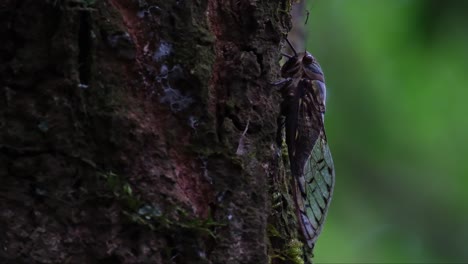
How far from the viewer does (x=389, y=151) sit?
480 cm

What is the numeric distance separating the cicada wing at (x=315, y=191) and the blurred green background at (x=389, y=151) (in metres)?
2.08

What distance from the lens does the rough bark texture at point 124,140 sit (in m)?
1.49

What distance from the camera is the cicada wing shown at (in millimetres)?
2071

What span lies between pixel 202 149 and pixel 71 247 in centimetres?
37

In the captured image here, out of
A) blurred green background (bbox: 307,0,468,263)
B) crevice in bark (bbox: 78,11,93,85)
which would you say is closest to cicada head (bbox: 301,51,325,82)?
crevice in bark (bbox: 78,11,93,85)

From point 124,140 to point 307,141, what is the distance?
890 millimetres

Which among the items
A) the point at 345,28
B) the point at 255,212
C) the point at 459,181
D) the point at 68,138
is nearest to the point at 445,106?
the point at 459,181

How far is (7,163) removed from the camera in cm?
148

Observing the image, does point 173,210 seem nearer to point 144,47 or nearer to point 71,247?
point 71,247

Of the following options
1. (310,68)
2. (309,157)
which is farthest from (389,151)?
(309,157)

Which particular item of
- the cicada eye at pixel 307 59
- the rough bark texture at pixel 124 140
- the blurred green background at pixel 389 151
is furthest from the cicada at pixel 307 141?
the blurred green background at pixel 389 151

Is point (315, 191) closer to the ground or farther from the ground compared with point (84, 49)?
farther from the ground

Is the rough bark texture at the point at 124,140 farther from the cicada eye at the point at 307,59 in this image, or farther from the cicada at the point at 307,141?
the cicada eye at the point at 307,59

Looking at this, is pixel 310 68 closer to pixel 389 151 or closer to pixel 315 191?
pixel 315 191
